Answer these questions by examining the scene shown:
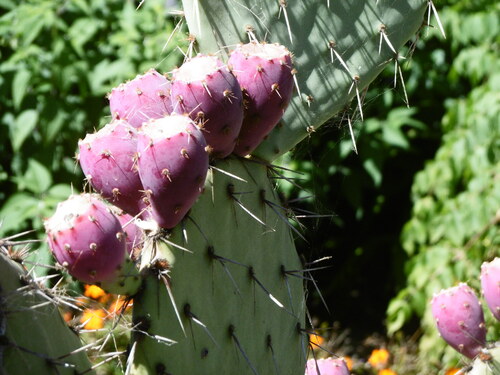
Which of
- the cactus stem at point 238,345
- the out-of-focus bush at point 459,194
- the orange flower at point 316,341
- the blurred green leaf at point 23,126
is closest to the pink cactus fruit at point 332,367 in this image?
the orange flower at point 316,341

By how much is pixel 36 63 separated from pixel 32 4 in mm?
336

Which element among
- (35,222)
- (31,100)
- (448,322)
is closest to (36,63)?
(31,100)

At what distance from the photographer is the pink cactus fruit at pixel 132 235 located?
1308 millimetres

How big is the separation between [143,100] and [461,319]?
924mm

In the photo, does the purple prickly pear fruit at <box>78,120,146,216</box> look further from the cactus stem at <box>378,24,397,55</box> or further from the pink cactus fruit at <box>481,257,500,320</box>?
the pink cactus fruit at <box>481,257,500,320</box>

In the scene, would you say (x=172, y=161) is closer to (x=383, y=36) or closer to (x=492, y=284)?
(x=383, y=36)

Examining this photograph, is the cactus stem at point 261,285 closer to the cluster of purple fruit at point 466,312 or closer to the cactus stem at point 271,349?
the cactus stem at point 271,349

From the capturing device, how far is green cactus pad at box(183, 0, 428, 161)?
1499mm

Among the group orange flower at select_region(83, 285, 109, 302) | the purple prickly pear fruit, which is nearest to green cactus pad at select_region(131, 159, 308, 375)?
the purple prickly pear fruit

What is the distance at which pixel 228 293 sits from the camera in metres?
1.38

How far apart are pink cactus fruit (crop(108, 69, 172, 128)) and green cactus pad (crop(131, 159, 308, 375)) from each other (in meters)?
0.14

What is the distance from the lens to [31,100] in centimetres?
358

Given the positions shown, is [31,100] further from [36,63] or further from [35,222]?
[35,222]

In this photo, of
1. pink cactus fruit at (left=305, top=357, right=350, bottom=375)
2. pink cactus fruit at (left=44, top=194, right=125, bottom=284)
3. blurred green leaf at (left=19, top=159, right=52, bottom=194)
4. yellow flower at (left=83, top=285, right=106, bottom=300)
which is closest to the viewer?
pink cactus fruit at (left=44, top=194, right=125, bottom=284)
